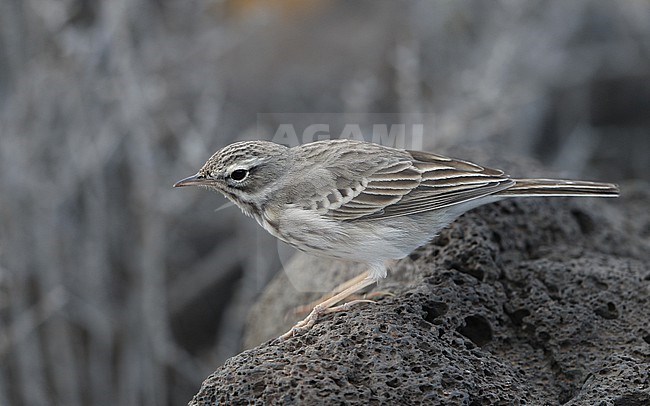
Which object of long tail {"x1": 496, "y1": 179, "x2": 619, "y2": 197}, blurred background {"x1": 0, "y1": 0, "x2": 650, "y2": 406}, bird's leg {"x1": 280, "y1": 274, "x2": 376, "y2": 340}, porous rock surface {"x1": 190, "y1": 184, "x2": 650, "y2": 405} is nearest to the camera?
porous rock surface {"x1": 190, "y1": 184, "x2": 650, "y2": 405}

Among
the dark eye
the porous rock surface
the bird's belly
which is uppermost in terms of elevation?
the dark eye

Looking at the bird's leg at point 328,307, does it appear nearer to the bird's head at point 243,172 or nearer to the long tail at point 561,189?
the bird's head at point 243,172

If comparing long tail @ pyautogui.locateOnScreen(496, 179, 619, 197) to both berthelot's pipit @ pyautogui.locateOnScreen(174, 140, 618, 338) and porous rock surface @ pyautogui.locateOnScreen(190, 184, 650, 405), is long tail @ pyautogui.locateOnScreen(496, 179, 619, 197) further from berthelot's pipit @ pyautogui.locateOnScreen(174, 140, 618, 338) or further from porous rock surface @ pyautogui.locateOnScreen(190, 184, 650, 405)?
porous rock surface @ pyautogui.locateOnScreen(190, 184, 650, 405)

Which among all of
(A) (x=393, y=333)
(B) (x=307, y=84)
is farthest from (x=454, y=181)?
(B) (x=307, y=84)

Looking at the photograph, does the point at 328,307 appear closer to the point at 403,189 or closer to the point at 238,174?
the point at 403,189

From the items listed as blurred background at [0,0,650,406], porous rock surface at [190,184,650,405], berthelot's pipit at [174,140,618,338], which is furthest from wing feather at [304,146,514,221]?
blurred background at [0,0,650,406]

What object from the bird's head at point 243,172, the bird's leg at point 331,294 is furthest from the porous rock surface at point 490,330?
the bird's head at point 243,172
